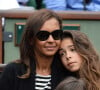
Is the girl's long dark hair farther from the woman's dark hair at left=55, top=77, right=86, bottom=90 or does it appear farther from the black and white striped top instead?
the woman's dark hair at left=55, top=77, right=86, bottom=90

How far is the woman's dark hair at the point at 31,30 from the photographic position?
3479 millimetres

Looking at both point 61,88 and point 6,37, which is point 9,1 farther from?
point 61,88

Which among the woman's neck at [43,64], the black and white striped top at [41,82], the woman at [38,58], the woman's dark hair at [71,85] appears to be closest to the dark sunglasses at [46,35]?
the woman at [38,58]

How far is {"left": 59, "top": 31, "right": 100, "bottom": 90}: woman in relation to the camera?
3.47 m

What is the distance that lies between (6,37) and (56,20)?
1835mm

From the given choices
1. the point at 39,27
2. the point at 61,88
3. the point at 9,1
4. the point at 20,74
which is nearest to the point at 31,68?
the point at 20,74

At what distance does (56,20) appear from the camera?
139 inches

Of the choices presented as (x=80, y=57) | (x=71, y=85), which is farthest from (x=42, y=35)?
(x=71, y=85)

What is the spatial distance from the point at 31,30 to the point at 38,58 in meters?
0.23

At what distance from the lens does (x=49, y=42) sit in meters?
3.49

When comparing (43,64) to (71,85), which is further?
(43,64)

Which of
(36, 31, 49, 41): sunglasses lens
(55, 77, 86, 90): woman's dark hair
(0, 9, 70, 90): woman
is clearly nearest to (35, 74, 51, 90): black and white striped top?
(0, 9, 70, 90): woman

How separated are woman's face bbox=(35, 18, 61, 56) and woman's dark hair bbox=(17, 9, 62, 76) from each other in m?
0.03

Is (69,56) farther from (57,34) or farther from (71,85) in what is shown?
(71,85)
